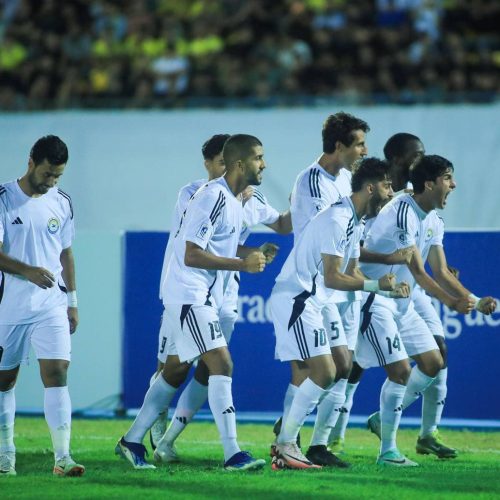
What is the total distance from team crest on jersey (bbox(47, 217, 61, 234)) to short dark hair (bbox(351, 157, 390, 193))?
2085mm

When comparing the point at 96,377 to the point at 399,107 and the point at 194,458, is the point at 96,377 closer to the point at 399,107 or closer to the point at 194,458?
the point at 194,458

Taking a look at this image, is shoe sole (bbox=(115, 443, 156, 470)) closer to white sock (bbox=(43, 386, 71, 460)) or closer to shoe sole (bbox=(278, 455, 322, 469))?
white sock (bbox=(43, 386, 71, 460))

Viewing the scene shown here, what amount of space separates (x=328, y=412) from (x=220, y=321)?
1103mm

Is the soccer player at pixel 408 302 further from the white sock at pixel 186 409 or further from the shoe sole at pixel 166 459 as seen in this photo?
the shoe sole at pixel 166 459

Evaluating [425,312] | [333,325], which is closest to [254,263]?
[333,325]

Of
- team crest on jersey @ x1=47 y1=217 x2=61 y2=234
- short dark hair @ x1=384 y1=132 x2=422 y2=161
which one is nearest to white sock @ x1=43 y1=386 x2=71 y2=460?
team crest on jersey @ x1=47 y1=217 x2=61 y2=234

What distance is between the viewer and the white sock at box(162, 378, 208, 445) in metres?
8.88

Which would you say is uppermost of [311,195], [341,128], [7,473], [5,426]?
[341,128]

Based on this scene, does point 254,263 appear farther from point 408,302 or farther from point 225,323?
point 408,302

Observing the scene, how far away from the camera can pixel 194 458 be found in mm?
9070

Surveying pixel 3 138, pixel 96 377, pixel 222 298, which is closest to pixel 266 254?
pixel 222 298

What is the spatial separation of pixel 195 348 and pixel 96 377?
4115mm

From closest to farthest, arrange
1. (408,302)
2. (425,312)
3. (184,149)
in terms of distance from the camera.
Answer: (408,302), (425,312), (184,149)

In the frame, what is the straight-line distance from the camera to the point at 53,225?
8.05 m
